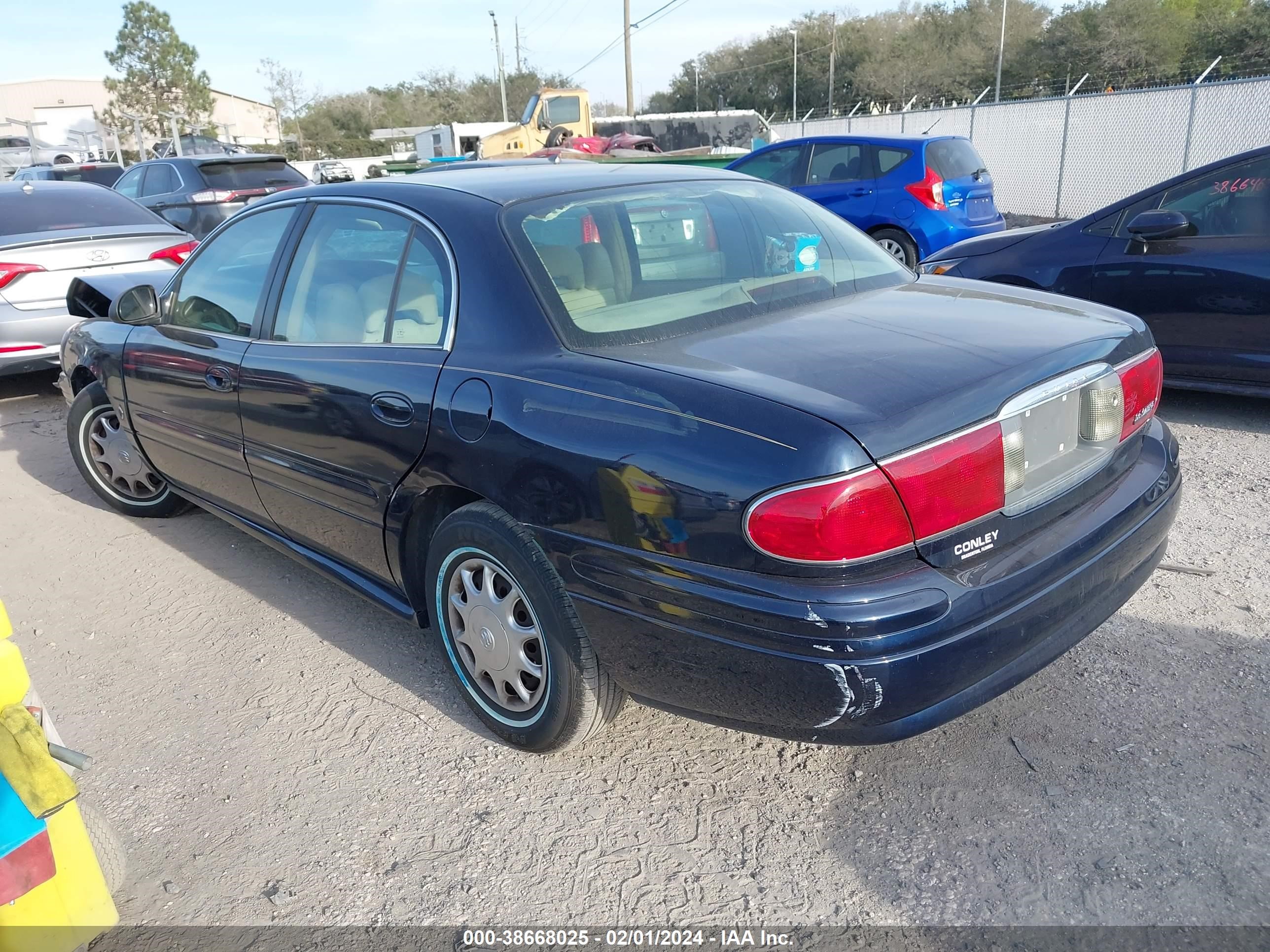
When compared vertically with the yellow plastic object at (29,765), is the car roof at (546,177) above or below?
above

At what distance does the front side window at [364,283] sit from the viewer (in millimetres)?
2828

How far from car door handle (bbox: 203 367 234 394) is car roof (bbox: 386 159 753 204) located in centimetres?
96

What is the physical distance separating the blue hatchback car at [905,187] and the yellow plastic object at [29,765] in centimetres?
883

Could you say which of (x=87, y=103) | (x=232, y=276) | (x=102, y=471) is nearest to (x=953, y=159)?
(x=232, y=276)

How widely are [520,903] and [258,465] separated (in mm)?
1974

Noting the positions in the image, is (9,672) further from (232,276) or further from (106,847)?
(232,276)

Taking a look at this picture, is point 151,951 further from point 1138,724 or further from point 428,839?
point 1138,724

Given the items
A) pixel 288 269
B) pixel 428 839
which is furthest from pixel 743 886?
pixel 288 269

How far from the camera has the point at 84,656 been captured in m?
3.61

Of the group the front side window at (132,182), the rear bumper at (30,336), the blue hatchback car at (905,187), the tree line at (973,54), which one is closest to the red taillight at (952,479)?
the rear bumper at (30,336)

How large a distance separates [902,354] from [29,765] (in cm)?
205

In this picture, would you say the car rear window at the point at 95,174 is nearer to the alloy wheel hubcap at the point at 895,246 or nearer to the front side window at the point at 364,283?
the alloy wheel hubcap at the point at 895,246

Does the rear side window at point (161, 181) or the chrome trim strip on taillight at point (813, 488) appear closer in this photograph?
the chrome trim strip on taillight at point (813, 488)

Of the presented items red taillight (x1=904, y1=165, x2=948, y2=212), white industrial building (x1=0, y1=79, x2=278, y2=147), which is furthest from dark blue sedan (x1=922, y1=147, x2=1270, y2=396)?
white industrial building (x1=0, y1=79, x2=278, y2=147)
